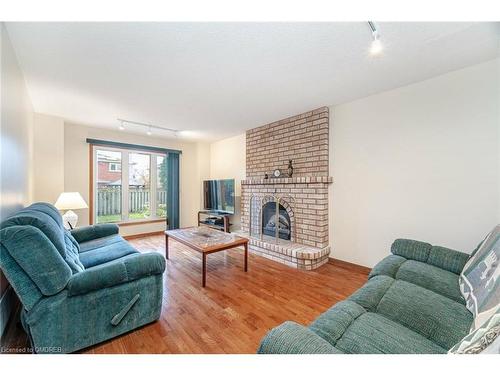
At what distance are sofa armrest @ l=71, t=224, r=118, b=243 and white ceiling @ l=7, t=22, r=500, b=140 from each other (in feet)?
5.64

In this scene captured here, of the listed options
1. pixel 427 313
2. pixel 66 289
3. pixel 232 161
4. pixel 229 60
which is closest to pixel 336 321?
pixel 427 313

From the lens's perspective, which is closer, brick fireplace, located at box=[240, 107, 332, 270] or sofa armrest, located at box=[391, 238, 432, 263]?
sofa armrest, located at box=[391, 238, 432, 263]

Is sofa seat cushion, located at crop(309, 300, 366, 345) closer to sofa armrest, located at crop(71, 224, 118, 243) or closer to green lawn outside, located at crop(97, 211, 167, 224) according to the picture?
sofa armrest, located at crop(71, 224, 118, 243)

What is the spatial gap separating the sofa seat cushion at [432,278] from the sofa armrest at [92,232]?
132 inches

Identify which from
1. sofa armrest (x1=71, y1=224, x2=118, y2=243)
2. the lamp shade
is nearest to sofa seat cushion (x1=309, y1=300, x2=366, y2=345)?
sofa armrest (x1=71, y1=224, x2=118, y2=243)

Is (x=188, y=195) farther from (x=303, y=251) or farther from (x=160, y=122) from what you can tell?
(x=303, y=251)

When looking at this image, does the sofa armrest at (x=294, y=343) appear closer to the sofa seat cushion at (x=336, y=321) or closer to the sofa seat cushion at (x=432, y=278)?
the sofa seat cushion at (x=336, y=321)

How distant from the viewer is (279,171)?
140 inches

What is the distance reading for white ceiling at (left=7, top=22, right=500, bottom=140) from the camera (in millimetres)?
1531

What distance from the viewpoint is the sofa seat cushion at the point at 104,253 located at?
1997mm

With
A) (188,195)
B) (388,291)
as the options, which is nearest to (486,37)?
(388,291)

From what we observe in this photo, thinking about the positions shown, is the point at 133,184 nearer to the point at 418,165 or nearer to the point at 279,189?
the point at 279,189
